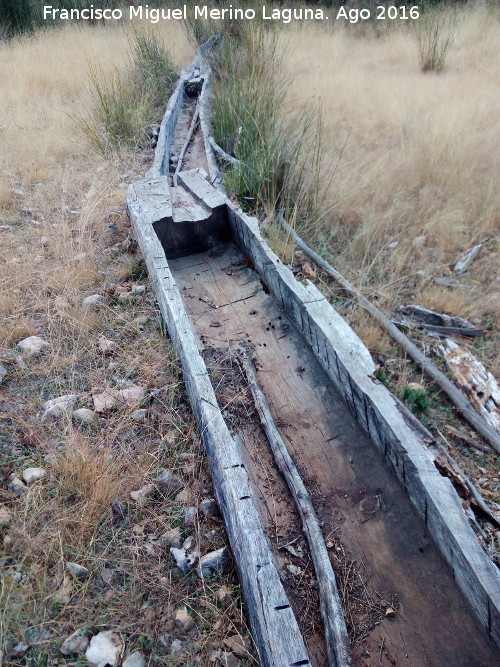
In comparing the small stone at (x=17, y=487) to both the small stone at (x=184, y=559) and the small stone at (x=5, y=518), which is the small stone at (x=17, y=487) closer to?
the small stone at (x=5, y=518)

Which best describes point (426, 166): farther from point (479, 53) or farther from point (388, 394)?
point (479, 53)

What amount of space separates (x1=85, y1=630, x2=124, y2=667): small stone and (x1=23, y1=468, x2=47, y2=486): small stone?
64cm

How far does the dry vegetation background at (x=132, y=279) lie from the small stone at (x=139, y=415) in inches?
1.4

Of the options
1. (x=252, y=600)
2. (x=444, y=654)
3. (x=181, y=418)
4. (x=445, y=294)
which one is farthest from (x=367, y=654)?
(x=445, y=294)

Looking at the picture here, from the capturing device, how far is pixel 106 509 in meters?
1.83

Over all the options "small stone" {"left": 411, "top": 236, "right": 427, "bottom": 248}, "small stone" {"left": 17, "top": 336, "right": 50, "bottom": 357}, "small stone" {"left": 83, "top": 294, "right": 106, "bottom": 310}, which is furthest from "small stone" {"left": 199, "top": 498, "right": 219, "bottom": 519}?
"small stone" {"left": 411, "top": 236, "right": 427, "bottom": 248}

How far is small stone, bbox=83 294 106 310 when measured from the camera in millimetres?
2959

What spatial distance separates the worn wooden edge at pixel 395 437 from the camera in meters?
1.47

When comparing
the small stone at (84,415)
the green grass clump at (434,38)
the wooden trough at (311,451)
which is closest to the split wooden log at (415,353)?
the wooden trough at (311,451)

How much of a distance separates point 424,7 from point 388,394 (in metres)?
9.52

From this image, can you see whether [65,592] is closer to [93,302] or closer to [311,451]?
[311,451]

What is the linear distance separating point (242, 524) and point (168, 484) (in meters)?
0.48

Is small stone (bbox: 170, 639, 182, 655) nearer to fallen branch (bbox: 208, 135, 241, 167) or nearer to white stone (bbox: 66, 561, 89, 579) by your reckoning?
white stone (bbox: 66, 561, 89, 579)

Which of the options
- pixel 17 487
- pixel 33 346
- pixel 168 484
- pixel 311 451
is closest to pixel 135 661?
pixel 168 484
